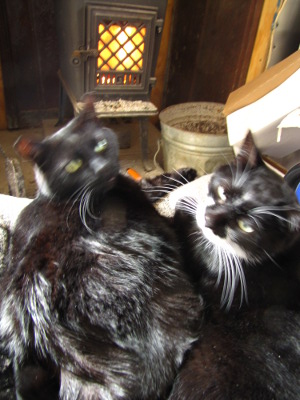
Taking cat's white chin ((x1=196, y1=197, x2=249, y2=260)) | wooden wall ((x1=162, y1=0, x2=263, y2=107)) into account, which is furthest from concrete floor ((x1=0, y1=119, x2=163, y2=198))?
cat's white chin ((x1=196, y1=197, x2=249, y2=260))

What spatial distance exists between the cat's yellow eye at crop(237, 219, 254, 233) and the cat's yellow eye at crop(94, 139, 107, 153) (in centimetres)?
40

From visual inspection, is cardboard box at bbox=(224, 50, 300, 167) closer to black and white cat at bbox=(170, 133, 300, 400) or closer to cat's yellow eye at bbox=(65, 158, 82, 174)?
black and white cat at bbox=(170, 133, 300, 400)

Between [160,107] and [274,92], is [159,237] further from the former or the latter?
[160,107]

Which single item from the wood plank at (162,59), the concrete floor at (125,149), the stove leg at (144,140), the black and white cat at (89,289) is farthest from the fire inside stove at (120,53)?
the black and white cat at (89,289)

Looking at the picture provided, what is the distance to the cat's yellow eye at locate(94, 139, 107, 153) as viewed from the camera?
0.93 meters

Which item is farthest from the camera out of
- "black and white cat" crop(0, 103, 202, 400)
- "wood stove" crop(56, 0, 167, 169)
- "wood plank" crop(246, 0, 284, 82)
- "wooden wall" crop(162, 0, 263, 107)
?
"wooden wall" crop(162, 0, 263, 107)

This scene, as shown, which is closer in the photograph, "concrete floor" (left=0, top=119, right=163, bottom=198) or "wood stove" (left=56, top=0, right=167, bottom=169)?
"wood stove" (left=56, top=0, right=167, bottom=169)

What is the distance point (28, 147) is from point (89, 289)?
1.19 feet

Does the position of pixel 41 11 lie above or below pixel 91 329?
above

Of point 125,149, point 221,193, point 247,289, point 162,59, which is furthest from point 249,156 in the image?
point 162,59

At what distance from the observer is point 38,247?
857 millimetres

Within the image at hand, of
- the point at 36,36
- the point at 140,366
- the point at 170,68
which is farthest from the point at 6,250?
the point at 170,68

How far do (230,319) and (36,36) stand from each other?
1995 millimetres

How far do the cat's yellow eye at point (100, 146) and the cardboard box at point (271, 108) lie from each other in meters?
0.69
